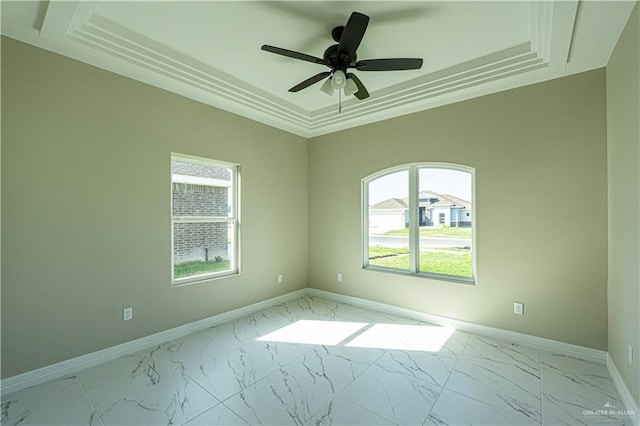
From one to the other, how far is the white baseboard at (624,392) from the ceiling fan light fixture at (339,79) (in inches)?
121

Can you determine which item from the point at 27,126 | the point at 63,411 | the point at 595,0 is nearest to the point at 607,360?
the point at 595,0

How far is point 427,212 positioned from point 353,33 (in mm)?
2468

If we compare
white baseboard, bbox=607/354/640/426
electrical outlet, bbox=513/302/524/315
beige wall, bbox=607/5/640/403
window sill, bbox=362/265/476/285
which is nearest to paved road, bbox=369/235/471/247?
window sill, bbox=362/265/476/285

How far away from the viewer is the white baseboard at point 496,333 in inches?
104

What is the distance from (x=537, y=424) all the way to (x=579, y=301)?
1.45 m

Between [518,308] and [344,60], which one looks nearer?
[344,60]

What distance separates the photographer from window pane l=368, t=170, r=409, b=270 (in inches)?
155

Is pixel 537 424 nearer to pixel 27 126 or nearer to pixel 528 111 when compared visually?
pixel 528 111

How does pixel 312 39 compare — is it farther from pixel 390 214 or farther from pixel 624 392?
pixel 624 392

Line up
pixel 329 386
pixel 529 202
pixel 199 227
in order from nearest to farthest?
pixel 329 386
pixel 529 202
pixel 199 227

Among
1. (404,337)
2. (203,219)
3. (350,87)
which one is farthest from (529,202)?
(203,219)

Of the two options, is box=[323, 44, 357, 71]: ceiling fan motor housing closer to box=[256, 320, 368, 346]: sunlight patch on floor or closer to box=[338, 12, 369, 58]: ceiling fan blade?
A: box=[338, 12, 369, 58]: ceiling fan blade

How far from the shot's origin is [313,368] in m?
2.53

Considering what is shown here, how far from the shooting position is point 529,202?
9.62 feet
